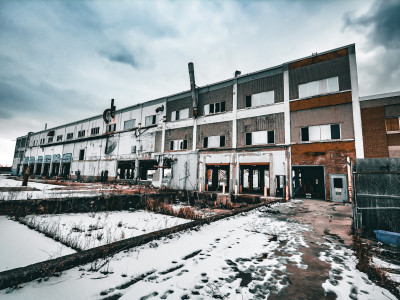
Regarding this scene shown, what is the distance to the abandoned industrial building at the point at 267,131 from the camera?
13.3 m

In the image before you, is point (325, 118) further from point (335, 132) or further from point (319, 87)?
point (319, 87)

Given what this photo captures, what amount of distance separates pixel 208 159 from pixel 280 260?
613 inches

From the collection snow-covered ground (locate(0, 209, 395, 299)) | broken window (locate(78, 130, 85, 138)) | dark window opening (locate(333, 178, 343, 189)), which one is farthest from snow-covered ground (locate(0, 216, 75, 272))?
broken window (locate(78, 130, 85, 138))

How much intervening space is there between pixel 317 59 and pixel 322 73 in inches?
48.6

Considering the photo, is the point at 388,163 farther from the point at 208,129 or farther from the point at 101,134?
the point at 101,134

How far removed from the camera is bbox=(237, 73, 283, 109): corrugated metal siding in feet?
53.0

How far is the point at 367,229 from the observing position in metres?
5.04

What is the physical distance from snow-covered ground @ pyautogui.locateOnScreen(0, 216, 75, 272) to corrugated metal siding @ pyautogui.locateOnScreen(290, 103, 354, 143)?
605 inches

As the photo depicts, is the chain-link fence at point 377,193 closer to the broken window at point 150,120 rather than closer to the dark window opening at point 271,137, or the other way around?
the dark window opening at point 271,137

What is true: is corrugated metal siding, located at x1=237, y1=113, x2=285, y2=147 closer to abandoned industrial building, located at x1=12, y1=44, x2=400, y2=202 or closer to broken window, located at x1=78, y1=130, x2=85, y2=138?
abandoned industrial building, located at x1=12, y1=44, x2=400, y2=202

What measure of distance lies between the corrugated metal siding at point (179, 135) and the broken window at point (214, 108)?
100 inches

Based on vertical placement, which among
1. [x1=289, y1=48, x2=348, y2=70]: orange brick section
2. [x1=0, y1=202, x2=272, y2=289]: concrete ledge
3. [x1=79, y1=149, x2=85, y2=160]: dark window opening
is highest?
[x1=289, y1=48, x2=348, y2=70]: orange brick section

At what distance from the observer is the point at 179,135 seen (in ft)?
70.3

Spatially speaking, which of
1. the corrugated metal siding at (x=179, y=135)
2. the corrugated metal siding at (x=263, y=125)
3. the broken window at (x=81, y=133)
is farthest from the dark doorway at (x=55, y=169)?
the corrugated metal siding at (x=263, y=125)
